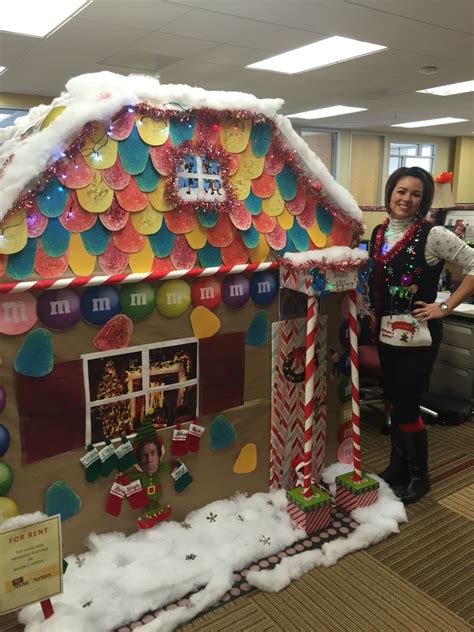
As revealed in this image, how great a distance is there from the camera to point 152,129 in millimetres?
1834

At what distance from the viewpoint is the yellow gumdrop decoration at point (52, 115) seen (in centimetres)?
168

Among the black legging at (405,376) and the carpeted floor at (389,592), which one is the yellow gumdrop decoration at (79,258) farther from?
the black legging at (405,376)

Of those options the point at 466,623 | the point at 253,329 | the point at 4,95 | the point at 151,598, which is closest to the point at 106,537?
the point at 151,598

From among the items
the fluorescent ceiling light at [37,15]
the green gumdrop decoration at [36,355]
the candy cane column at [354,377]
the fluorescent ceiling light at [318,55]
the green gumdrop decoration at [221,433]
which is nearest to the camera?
the green gumdrop decoration at [36,355]

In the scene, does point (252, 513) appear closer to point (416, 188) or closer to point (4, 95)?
point (416, 188)

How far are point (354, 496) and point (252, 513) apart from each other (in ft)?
1.43

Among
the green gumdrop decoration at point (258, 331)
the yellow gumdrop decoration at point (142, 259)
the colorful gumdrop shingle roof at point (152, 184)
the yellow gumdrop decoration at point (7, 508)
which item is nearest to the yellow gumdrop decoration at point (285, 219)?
the colorful gumdrop shingle roof at point (152, 184)

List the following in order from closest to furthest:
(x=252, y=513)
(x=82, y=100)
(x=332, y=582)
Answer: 1. (x=82, y=100)
2. (x=332, y=582)
3. (x=252, y=513)

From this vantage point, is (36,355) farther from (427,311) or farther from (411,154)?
(411,154)

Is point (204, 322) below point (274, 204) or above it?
below

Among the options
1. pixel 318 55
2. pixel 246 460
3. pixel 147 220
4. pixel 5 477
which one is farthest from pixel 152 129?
pixel 318 55

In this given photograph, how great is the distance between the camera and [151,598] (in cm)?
176

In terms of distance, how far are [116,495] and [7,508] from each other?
0.37 m

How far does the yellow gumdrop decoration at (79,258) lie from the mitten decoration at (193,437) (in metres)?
0.73
